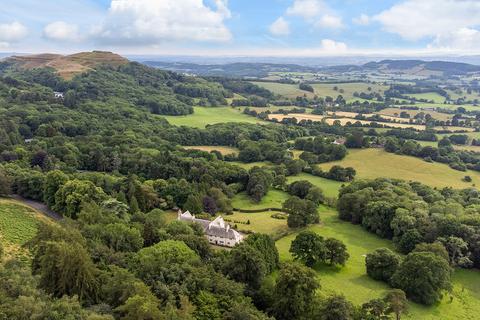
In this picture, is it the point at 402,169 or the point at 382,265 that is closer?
the point at 382,265

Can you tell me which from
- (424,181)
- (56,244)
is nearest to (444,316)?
(56,244)

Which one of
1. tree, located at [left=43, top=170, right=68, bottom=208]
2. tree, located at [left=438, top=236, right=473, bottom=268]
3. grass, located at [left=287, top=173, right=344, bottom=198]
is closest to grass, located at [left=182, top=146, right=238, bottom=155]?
grass, located at [left=287, top=173, right=344, bottom=198]

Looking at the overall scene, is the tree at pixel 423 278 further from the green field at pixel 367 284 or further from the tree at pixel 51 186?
the tree at pixel 51 186

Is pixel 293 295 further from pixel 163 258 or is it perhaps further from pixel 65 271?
pixel 65 271

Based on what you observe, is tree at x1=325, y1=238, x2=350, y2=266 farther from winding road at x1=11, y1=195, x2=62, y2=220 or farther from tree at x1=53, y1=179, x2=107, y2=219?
winding road at x1=11, y1=195, x2=62, y2=220

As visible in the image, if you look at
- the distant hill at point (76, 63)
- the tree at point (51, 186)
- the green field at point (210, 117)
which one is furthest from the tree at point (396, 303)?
the distant hill at point (76, 63)

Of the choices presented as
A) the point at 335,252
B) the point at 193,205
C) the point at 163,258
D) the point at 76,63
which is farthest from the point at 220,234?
the point at 76,63
